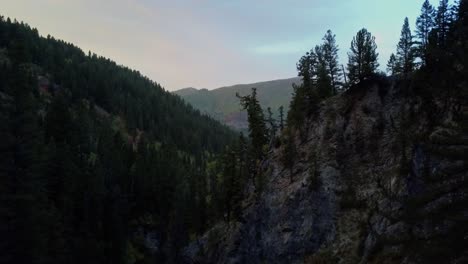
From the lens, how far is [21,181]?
3438cm

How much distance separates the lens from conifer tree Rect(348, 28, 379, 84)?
173ft

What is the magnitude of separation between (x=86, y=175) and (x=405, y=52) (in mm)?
52419

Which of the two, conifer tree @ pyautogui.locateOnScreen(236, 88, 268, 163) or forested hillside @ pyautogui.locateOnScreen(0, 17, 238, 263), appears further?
conifer tree @ pyautogui.locateOnScreen(236, 88, 268, 163)

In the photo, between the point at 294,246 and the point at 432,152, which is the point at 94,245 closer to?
the point at 294,246

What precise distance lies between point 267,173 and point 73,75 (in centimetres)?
12801

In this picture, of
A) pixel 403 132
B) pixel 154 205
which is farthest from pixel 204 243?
pixel 403 132

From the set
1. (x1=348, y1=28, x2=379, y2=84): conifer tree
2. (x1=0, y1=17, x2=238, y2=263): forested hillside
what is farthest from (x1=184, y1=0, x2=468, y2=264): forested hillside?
(x1=0, y1=17, x2=238, y2=263): forested hillside

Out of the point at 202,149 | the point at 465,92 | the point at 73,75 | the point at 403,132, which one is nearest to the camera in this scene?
the point at 465,92

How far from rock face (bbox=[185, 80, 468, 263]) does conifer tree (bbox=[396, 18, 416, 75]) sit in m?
4.48

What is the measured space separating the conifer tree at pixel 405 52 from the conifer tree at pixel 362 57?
4.41 meters

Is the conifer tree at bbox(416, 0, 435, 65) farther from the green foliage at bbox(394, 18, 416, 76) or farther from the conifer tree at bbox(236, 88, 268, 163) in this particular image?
the conifer tree at bbox(236, 88, 268, 163)

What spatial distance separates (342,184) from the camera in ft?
158

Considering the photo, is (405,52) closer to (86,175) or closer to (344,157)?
(344,157)

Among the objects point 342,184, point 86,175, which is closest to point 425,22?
point 342,184
